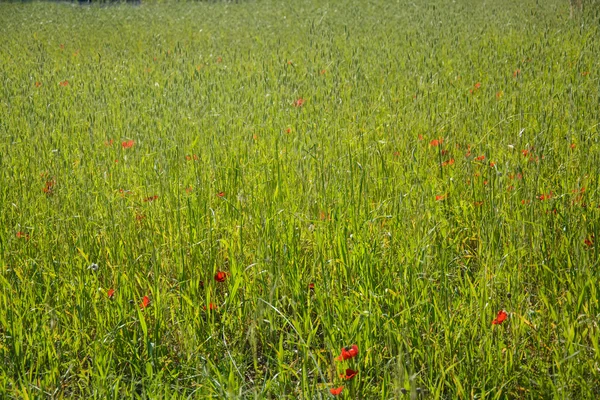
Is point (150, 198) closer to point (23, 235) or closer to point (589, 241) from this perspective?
point (23, 235)

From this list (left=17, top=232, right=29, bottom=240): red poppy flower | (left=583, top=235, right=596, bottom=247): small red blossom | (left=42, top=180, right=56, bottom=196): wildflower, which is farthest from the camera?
(left=42, top=180, right=56, bottom=196): wildflower

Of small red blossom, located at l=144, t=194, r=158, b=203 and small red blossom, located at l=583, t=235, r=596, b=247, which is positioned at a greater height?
small red blossom, located at l=583, t=235, r=596, b=247

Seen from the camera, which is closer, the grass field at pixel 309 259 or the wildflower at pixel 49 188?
the grass field at pixel 309 259

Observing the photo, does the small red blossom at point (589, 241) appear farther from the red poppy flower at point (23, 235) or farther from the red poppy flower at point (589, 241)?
the red poppy flower at point (23, 235)

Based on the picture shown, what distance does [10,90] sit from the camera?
552 cm

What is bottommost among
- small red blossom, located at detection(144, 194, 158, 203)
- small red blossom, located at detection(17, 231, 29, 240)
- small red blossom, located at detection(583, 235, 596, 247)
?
small red blossom, located at detection(17, 231, 29, 240)

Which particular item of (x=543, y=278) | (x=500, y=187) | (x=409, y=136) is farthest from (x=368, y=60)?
(x=543, y=278)

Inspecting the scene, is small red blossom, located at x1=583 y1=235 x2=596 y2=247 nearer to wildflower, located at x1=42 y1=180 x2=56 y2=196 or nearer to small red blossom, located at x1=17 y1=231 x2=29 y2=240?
small red blossom, located at x1=17 y1=231 x2=29 y2=240

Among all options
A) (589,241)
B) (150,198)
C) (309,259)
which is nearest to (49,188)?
(150,198)

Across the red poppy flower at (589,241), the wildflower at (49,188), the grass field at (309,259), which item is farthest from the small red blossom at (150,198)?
the red poppy flower at (589,241)

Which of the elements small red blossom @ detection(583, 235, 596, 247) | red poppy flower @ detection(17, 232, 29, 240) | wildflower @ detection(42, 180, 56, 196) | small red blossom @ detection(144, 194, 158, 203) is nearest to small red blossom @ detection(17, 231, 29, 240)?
red poppy flower @ detection(17, 232, 29, 240)

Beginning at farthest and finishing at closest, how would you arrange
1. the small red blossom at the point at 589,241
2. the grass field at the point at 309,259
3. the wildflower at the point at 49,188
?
the wildflower at the point at 49,188 → the small red blossom at the point at 589,241 → the grass field at the point at 309,259

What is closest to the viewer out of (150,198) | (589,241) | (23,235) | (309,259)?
(589,241)

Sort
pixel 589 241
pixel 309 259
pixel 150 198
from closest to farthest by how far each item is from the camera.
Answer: pixel 589 241 → pixel 309 259 → pixel 150 198
